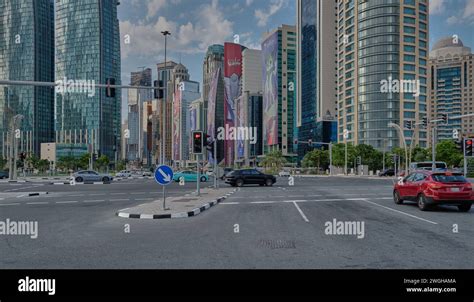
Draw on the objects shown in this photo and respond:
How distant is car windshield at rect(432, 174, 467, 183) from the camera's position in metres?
13.6

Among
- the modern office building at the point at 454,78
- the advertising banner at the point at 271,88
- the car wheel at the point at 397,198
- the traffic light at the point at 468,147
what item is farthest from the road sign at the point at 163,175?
the modern office building at the point at 454,78

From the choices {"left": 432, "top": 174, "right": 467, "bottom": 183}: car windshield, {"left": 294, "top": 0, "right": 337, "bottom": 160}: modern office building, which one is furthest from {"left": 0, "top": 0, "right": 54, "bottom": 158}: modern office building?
{"left": 432, "top": 174, "right": 467, "bottom": 183}: car windshield

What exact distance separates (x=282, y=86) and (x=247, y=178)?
13667 cm

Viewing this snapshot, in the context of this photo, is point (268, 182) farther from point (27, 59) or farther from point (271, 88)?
point (27, 59)

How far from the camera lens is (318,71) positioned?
458 ft

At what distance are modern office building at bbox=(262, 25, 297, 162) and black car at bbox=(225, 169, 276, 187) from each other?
4971 inches

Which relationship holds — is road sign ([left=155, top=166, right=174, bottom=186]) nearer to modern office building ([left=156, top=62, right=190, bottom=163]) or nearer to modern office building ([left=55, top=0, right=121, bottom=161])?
modern office building ([left=156, top=62, right=190, bottom=163])

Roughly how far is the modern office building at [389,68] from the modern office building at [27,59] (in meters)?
106

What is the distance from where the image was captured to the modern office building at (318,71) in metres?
137

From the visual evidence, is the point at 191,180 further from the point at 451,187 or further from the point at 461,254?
the point at 461,254

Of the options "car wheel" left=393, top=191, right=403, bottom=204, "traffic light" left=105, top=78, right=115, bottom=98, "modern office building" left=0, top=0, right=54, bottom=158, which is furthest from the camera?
"modern office building" left=0, top=0, right=54, bottom=158

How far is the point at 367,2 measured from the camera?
106 m
